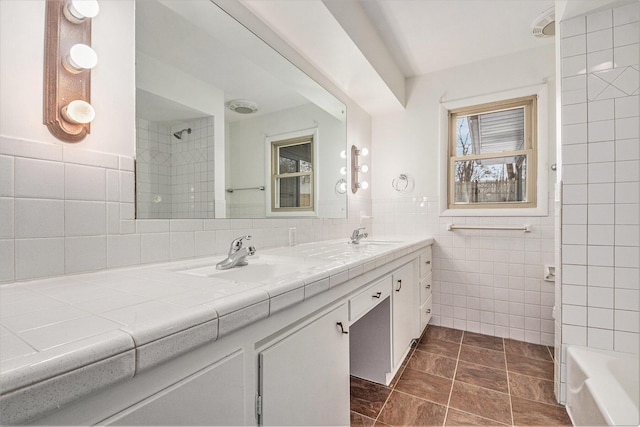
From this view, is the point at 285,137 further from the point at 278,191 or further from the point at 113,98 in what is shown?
the point at 113,98

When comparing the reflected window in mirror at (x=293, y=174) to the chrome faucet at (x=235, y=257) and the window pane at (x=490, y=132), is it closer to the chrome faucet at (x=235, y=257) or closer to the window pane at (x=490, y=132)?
the chrome faucet at (x=235, y=257)

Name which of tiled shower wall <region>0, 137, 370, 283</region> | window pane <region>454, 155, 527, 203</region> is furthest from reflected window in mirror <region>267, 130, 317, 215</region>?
window pane <region>454, 155, 527, 203</region>

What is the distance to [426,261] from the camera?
2451mm

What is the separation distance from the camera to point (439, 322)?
271cm

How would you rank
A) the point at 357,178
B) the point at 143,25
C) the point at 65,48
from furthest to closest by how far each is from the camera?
the point at 357,178
the point at 143,25
the point at 65,48

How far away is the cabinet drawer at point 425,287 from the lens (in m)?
2.26

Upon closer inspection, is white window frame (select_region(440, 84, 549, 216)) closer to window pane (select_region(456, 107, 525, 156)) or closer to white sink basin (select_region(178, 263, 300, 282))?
window pane (select_region(456, 107, 525, 156))

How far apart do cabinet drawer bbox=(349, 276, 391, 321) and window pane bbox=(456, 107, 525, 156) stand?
1.77 meters

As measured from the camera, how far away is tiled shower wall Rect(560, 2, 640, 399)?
1.49 metres

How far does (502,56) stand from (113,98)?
2838 mm

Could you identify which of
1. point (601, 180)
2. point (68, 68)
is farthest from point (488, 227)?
point (68, 68)

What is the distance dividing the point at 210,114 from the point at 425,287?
2.01 metres

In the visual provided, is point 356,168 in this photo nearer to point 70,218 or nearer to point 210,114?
point 210,114

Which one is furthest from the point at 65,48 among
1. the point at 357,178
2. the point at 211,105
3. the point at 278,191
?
the point at 357,178
